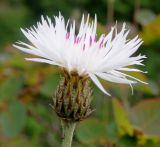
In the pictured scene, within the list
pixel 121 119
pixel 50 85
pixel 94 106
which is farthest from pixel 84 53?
pixel 94 106

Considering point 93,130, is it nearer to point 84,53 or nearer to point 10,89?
point 10,89

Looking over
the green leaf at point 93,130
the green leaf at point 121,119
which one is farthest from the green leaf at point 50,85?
the green leaf at point 121,119

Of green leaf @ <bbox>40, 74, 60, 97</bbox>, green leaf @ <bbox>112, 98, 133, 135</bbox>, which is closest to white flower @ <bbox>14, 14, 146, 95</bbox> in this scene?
green leaf @ <bbox>112, 98, 133, 135</bbox>

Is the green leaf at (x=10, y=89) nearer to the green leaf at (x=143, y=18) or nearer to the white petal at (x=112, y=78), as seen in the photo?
the green leaf at (x=143, y=18)

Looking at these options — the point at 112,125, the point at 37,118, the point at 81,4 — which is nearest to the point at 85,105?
the point at 112,125

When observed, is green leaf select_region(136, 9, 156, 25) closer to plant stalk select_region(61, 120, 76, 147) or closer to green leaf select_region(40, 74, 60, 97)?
green leaf select_region(40, 74, 60, 97)

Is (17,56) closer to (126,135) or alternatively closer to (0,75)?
(0,75)
